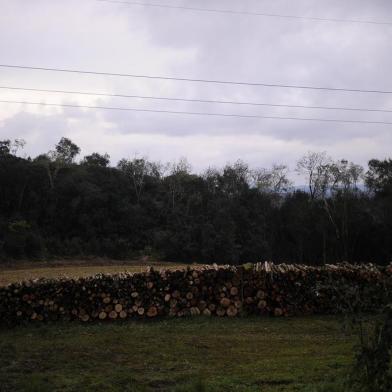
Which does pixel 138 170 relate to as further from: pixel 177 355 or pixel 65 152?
pixel 177 355

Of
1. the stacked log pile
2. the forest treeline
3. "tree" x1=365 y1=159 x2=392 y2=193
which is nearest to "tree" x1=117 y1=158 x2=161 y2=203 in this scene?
the forest treeline

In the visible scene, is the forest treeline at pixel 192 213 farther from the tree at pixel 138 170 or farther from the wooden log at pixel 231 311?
the wooden log at pixel 231 311

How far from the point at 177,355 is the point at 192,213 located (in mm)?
27455

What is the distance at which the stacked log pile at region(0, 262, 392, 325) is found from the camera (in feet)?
34.2

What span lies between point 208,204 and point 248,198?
2.99m

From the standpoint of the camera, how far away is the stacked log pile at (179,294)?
10438 mm

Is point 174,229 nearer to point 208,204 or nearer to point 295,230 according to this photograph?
point 208,204

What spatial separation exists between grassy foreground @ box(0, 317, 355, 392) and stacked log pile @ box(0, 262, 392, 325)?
414 millimetres

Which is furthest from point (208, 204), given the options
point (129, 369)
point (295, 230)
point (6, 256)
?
point (129, 369)

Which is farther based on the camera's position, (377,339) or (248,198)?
(248,198)

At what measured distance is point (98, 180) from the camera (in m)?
36.9

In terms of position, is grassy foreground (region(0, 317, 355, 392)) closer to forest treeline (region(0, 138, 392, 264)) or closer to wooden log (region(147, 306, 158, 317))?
wooden log (region(147, 306, 158, 317))

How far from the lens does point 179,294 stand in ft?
35.1

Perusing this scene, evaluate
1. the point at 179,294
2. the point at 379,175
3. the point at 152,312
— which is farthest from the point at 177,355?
the point at 379,175
